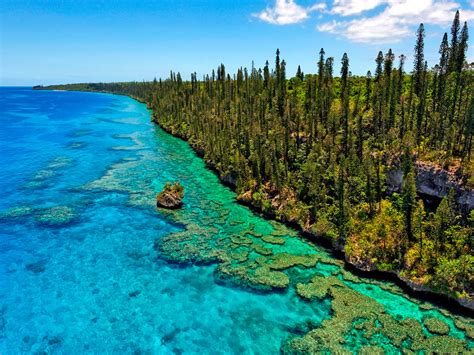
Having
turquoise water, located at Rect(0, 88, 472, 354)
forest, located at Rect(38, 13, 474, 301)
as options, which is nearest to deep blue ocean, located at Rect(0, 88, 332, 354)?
turquoise water, located at Rect(0, 88, 472, 354)

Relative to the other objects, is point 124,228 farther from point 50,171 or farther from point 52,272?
point 50,171

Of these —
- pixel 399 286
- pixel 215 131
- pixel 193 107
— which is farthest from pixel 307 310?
pixel 193 107

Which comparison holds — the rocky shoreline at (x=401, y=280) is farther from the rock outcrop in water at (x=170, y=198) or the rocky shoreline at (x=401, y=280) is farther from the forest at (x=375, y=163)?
the rock outcrop in water at (x=170, y=198)

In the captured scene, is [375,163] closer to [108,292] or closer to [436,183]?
[436,183]

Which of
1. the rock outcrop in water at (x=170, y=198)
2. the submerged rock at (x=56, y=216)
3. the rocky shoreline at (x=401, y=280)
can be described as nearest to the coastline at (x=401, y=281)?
the rocky shoreline at (x=401, y=280)

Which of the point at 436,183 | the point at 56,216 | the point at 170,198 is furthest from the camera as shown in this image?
the point at 170,198

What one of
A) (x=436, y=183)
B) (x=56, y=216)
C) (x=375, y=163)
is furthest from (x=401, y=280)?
(x=56, y=216)

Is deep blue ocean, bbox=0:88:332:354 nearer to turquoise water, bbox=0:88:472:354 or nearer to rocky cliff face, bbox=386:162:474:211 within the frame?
turquoise water, bbox=0:88:472:354
